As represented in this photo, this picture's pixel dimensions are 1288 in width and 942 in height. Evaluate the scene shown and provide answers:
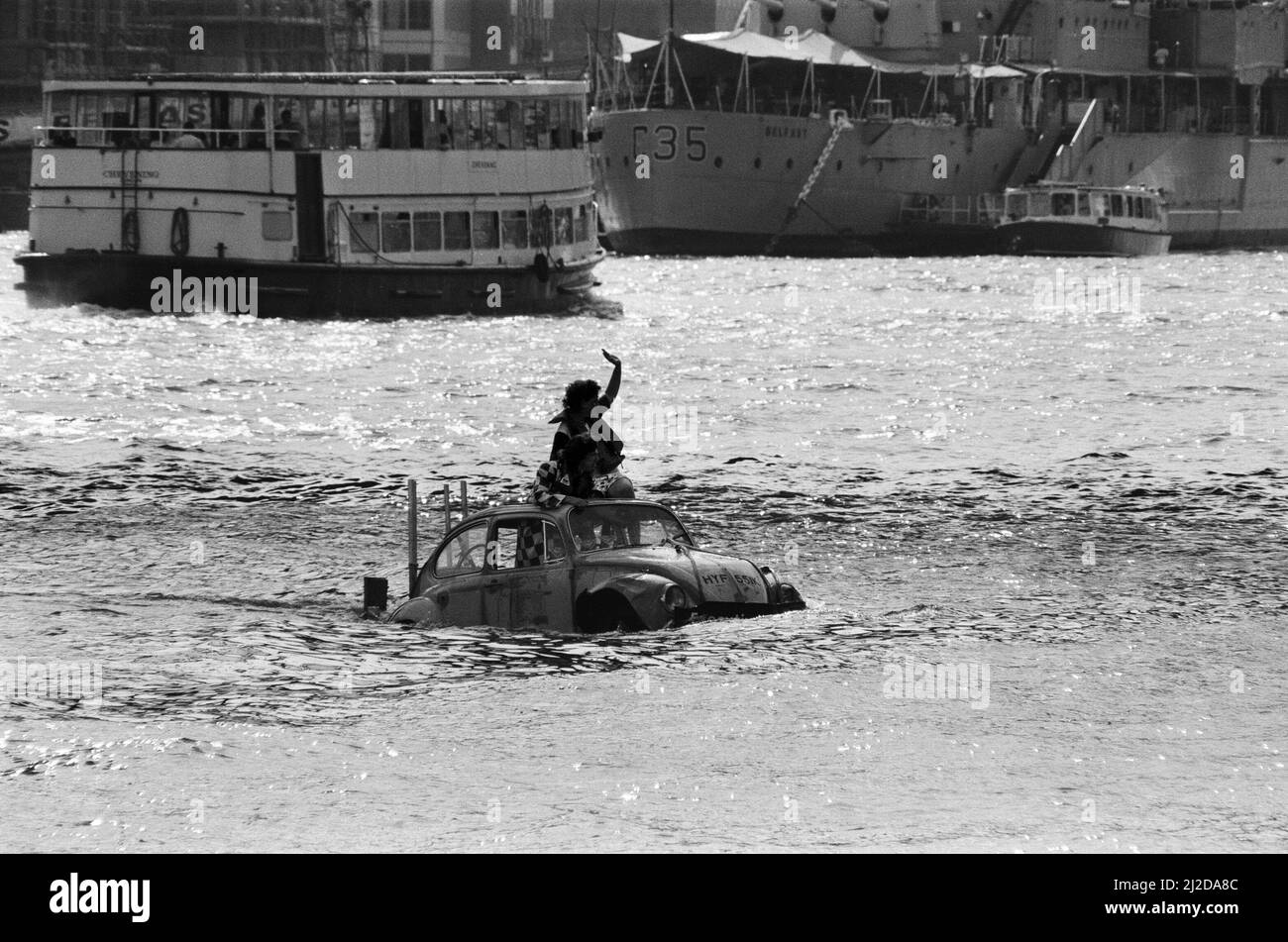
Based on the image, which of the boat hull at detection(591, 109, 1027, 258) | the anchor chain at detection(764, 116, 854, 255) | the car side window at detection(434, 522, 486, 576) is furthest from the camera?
the anchor chain at detection(764, 116, 854, 255)

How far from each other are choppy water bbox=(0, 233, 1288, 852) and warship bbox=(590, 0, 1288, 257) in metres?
49.0

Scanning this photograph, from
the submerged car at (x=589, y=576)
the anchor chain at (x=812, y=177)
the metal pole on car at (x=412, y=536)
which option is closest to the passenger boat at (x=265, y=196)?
the metal pole on car at (x=412, y=536)

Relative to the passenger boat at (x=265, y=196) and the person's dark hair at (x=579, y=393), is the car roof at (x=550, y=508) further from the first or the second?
the passenger boat at (x=265, y=196)

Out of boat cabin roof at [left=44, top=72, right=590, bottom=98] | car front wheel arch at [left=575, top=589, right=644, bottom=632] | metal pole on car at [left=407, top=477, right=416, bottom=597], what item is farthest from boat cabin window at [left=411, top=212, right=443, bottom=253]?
car front wheel arch at [left=575, top=589, right=644, bottom=632]

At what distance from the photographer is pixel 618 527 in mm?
15680

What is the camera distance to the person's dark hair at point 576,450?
15.9 meters

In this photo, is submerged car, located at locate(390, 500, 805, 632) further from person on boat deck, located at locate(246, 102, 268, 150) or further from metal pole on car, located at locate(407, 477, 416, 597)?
person on boat deck, located at locate(246, 102, 268, 150)

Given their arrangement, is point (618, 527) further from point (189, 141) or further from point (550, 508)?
point (189, 141)

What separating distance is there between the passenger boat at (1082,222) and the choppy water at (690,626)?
4664 cm

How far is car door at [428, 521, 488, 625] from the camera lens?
16078 millimetres

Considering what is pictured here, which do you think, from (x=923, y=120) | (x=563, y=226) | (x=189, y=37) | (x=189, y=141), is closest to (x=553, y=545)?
(x=189, y=141)

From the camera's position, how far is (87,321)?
4891cm

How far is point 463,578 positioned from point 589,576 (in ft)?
4.66
